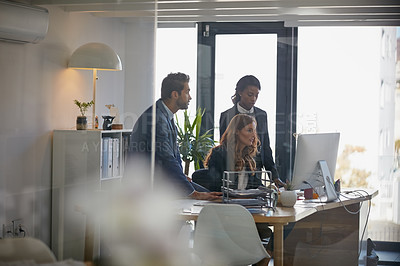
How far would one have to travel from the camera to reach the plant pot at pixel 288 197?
3.24m

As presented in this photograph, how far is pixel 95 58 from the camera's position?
3.00m

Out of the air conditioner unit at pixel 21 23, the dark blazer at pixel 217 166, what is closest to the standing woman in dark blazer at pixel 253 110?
the dark blazer at pixel 217 166

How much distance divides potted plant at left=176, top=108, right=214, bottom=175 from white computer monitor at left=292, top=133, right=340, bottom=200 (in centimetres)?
54

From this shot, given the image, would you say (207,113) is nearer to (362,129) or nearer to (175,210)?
(175,210)

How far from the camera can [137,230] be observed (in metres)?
3.08

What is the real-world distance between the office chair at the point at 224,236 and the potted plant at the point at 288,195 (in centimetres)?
25

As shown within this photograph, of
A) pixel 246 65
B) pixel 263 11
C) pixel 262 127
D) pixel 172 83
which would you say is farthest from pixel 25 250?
pixel 263 11

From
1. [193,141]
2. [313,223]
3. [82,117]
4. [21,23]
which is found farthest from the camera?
[313,223]

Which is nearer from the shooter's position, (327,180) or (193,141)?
(193,141)

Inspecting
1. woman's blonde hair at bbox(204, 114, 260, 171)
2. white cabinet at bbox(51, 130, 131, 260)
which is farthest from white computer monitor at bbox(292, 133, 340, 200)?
white cabinet at bbox(51, 130, 131, 260)

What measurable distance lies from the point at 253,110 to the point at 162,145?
55cm

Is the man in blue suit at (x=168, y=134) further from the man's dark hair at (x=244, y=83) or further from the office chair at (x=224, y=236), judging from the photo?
the man's dark hair at (x=244, y=83)

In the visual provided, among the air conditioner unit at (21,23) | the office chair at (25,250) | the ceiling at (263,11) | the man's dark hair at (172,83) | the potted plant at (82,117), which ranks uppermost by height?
the ceiling at (263,11)

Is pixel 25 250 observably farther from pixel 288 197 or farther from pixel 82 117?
pixel 288 197
